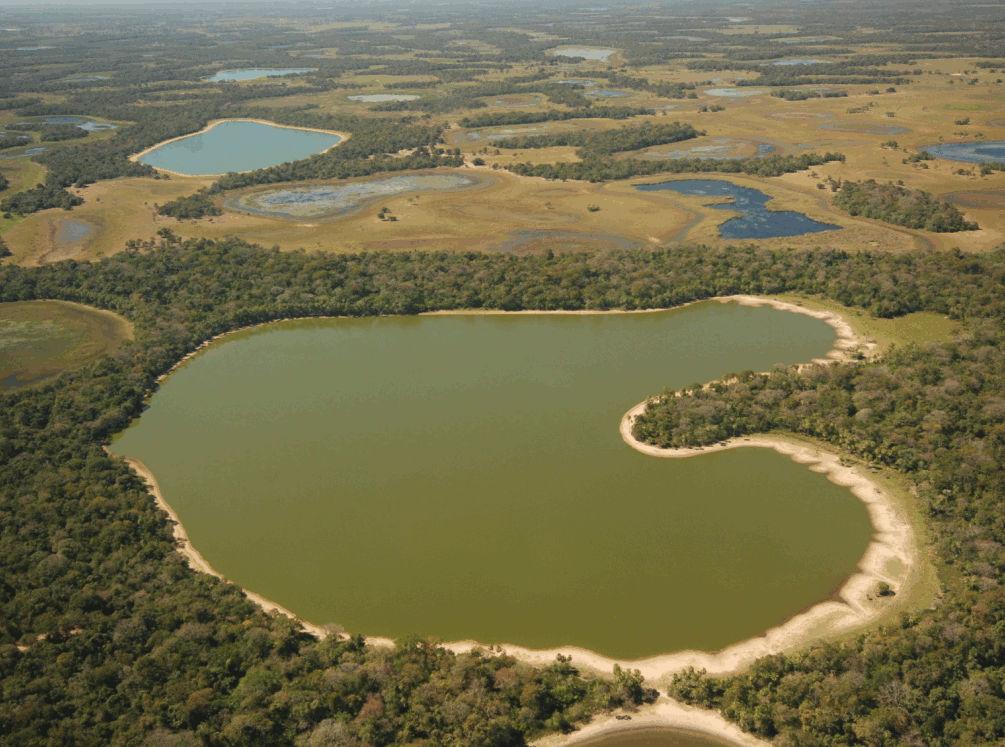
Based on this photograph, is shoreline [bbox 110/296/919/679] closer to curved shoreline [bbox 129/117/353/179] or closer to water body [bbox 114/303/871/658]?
water body [bbox 114/303/871/658]

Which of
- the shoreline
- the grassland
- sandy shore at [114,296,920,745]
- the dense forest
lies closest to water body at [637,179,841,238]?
the dense forest

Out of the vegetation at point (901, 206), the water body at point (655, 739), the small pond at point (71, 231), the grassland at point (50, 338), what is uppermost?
the vegetation at point (901, 206)

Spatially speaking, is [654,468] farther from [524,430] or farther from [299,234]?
[299,234]

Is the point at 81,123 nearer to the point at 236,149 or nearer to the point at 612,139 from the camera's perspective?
the point at 236,149

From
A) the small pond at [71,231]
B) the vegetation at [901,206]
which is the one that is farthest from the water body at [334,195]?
the vegetation at [901,206]

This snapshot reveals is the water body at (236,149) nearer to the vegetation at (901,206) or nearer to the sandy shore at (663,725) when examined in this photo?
the vegetation at (901,206)
